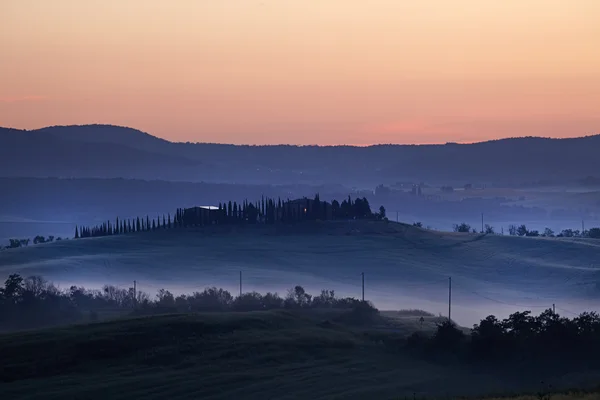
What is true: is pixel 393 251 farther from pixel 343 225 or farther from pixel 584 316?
pixel 584 316

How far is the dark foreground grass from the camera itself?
61781 millimetres

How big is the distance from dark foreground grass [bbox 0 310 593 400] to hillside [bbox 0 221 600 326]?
146 ft

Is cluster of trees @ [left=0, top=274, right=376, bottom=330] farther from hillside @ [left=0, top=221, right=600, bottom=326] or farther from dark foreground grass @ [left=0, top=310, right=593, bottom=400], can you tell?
dark foreground grass @ [left=0, top=310, right=593, bottom=400]

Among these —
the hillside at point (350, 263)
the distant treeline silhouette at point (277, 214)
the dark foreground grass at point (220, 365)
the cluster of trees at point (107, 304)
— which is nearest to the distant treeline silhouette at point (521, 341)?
the dark foreground grass at point (220, 365)

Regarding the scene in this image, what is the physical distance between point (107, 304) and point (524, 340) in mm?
52581

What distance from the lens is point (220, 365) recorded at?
68.6 metres

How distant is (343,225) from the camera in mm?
175375

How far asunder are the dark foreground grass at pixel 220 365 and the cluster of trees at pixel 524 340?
1903 millimetres

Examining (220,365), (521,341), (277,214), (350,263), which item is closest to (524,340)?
(521,341)

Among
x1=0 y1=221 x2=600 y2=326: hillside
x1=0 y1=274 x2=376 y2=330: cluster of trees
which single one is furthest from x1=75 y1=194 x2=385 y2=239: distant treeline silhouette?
x1=0 y1=274 x2=376 y2=330: cluster of trees

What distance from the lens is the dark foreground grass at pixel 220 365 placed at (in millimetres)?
61781

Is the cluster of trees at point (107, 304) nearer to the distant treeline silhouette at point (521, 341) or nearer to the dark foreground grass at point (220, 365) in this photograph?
the dark foreground grass at point (220, 365)

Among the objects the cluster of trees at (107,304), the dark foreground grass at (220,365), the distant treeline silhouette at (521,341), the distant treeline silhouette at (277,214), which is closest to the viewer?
the dark foreground grass at (220,365)

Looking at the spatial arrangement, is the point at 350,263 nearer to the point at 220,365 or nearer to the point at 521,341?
the point at 521,341
